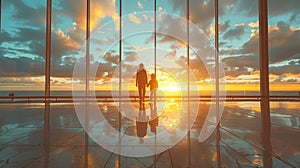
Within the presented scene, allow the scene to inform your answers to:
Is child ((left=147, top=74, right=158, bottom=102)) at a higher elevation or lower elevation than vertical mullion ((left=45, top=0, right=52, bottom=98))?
lower

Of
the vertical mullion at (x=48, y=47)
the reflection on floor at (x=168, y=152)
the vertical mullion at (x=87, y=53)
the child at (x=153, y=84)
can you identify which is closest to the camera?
the reflection on floor at (x=168, y=152)

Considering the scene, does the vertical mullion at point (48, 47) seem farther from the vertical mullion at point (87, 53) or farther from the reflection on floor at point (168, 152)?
the reflection on floor at point (168, 152)

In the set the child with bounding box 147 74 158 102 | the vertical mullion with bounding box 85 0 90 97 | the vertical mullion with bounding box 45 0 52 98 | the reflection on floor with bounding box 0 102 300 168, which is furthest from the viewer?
A: the vertical mullion with bounding box 85 0 90 97

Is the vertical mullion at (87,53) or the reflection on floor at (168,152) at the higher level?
the vertical mullion at (87,53)

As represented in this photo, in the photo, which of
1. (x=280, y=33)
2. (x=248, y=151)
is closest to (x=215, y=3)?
(x=280, y=33)

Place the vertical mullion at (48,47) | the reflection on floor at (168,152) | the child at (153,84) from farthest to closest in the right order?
the vertical mullion at (48,47), the child at (153,84), the reflection on floor at (168,152)

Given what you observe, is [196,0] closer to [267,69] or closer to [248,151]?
[267,69]

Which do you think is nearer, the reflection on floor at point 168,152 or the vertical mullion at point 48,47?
the reflection on floor at point 168,152

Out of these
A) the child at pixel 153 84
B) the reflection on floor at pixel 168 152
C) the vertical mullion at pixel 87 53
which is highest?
the vertical mullion at pixel 87 53

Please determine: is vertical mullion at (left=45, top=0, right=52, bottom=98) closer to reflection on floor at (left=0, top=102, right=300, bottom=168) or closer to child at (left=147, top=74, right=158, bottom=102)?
child at (left=147, top=74, right=158, bottom=102)

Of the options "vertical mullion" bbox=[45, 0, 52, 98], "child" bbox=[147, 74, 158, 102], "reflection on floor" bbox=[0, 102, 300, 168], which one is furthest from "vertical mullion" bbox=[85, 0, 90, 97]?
"reflection on floor" bbox=[0, 102, 300, 168]

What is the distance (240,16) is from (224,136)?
800 cm

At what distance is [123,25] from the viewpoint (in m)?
9.41

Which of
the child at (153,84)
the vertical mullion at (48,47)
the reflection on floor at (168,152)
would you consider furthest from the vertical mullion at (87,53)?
the reflection on floor at (168,152)
